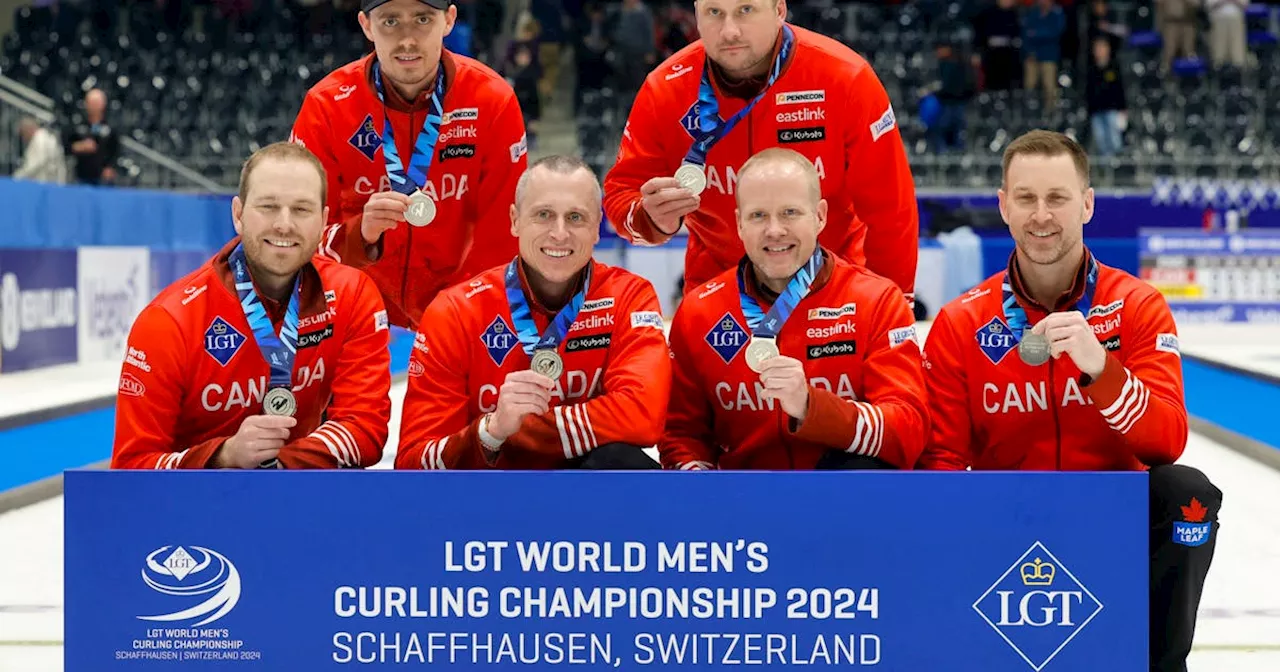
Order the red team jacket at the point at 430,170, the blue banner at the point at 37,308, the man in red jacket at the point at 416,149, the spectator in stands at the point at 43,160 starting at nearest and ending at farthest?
the man in red jacket at the point at 416,149, the red team jacket at the point at 430,170, the blue banner at the point at 37,308, the spectator in stands at the point at 43,160

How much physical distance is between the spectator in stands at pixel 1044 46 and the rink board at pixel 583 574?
632 inches

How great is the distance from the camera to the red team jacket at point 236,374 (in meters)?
3.75

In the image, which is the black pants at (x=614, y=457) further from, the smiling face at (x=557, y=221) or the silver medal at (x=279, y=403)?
the silver medal at (x=279, y=403)

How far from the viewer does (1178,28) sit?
62.9ft

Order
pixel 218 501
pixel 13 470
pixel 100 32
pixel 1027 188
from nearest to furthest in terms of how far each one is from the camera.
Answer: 1. pixel 218 501
2. pixel 1027 188
3. pixel 13 470
4. pixel 100 32

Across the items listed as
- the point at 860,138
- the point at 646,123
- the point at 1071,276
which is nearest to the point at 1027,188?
the point at 1071,276

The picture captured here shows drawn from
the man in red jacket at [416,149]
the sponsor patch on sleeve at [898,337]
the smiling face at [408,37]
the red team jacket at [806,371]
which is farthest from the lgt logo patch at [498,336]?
the smiling face at [408,37]

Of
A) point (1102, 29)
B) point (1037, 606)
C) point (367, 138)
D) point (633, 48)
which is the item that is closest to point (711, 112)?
point (367, 138)

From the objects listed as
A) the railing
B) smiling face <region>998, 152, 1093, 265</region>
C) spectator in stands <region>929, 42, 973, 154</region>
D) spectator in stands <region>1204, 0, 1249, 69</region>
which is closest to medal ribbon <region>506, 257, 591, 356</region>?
smiling face <region>998, 152, 1093, 265</region>

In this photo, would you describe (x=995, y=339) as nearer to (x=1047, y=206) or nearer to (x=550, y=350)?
(x=1047, y=206)

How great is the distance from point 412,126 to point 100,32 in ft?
59.1

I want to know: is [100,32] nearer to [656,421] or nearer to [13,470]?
[13,470]

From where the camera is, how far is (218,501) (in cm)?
313

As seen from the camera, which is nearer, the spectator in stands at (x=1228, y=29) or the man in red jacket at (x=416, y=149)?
the man in red jacket at (x=416, y=149)
